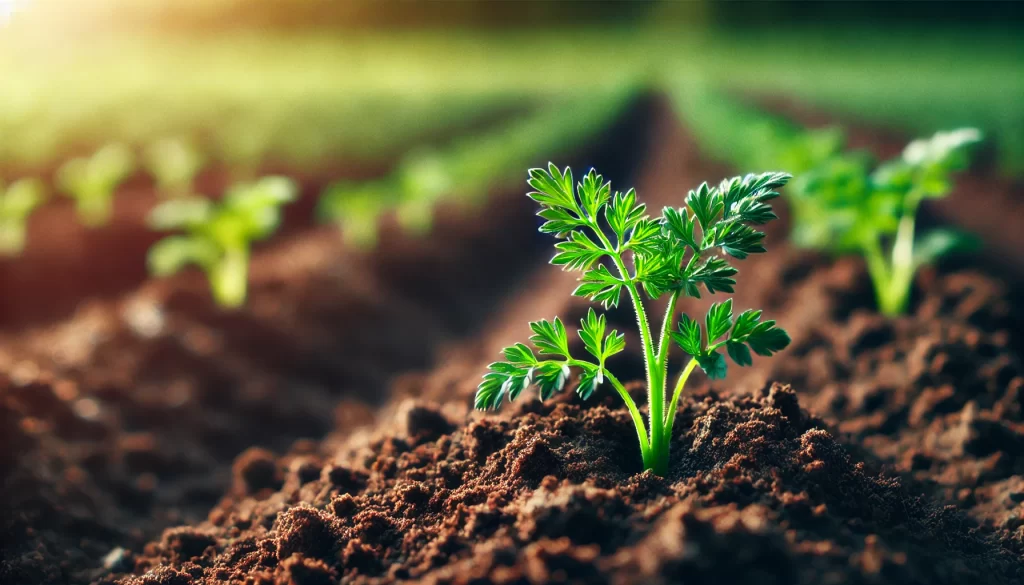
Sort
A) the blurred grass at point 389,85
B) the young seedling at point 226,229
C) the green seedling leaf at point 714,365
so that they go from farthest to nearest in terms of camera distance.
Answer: the blurred grass at point 389,85, the young seedling at point 226,229, the green seedling leaf at point 714,365

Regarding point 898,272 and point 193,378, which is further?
point 193,378

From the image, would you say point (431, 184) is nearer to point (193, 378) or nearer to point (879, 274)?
point (193, 378)

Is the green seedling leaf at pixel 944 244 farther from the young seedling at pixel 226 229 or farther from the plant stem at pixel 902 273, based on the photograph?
the young seedling at pixel 226 229

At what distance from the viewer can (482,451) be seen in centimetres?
225

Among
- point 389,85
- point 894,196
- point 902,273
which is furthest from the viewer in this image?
point 389,85

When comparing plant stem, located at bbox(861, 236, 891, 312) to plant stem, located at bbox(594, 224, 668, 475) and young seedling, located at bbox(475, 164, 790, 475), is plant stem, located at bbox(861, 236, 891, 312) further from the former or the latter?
plant stem, located at bbox(594, 224, 668, 475)

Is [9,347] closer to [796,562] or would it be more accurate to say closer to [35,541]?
[35,541]

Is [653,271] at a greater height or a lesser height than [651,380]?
greater

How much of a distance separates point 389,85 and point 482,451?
17.1 meters

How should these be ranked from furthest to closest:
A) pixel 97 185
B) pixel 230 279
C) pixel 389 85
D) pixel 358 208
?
pixel 389 85, pixel 97 185, pixel 358 208, pixel 230 279

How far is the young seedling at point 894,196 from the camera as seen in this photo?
139 inches

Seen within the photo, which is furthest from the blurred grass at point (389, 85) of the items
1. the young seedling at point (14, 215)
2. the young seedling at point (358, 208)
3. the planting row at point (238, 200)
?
the young seedling at point (358, 208)

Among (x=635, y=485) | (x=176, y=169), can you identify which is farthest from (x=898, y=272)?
(x=176, y=169)

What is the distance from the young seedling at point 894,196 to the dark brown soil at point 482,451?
0.23 meters
